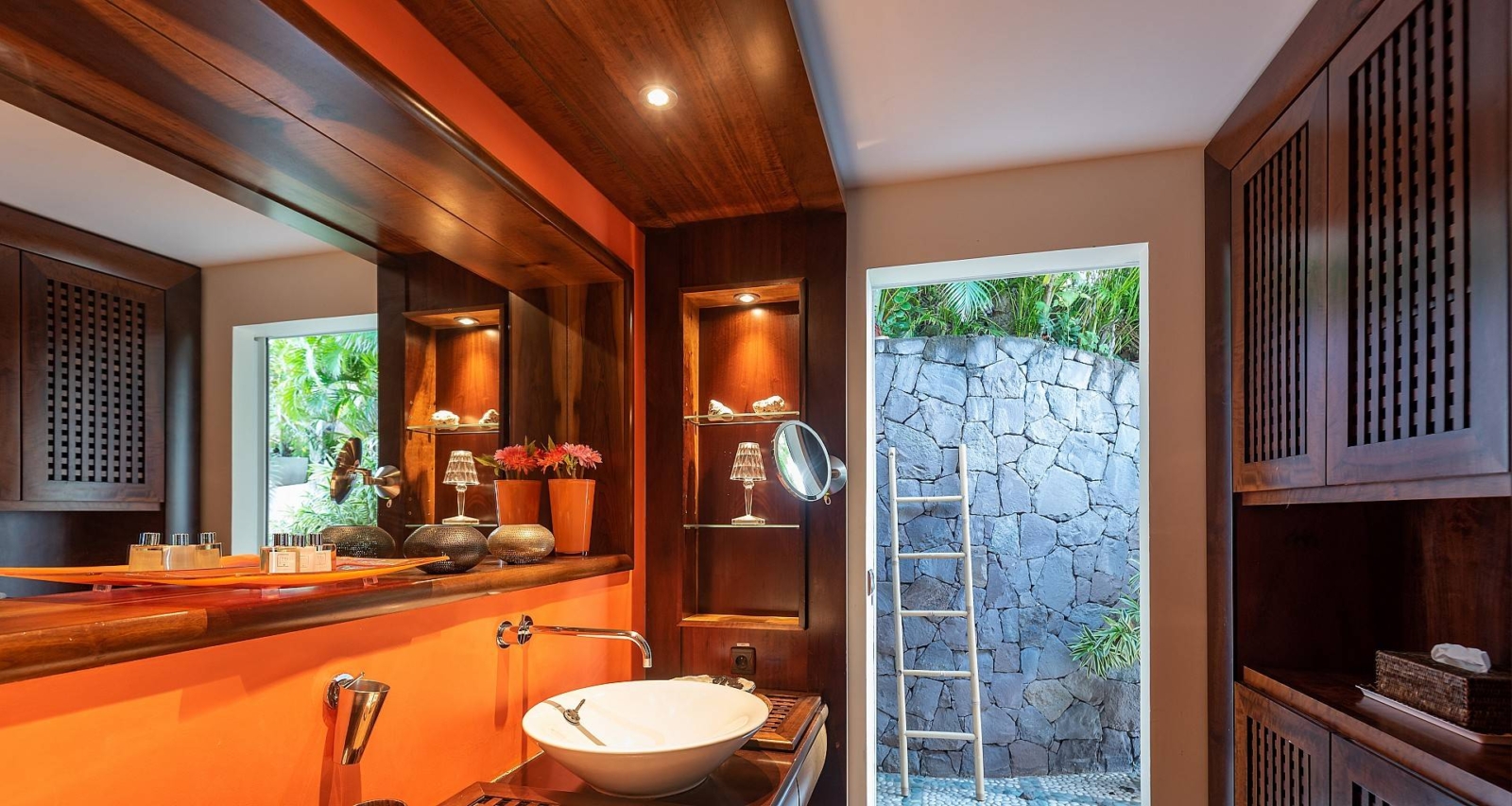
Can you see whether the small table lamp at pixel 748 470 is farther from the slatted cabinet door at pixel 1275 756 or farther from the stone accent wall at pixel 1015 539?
the stone accent wall at pixel 1015 539

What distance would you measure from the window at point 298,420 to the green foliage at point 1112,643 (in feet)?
14.2

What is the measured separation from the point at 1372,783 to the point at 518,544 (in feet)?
5.96

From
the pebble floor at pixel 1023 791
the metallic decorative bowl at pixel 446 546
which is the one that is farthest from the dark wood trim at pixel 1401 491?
the pebble floor at pixel 1023 791

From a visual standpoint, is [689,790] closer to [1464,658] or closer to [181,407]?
[181,407]

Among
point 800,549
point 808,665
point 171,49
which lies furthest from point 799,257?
point 171,49

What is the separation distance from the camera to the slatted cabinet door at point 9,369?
37.1 inches

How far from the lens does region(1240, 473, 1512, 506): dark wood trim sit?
118cm

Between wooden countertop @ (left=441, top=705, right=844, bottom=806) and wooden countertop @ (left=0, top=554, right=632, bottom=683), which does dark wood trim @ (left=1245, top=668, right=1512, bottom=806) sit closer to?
wooden countertop @ (left=441, top=705, right=844, bottom=806)

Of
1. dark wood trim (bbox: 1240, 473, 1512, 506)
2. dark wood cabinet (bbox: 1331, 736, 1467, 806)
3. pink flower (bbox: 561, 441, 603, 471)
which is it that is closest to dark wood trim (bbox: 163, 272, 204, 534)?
pink flower (bbox: 561, 441, 603, 471)

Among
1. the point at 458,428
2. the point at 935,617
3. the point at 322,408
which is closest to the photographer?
the point at 322,408

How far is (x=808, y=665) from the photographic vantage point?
239cm

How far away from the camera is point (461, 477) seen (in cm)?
190

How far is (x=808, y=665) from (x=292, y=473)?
1.55 meters

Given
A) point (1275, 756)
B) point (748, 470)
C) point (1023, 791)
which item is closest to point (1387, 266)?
point (1275, 756)
